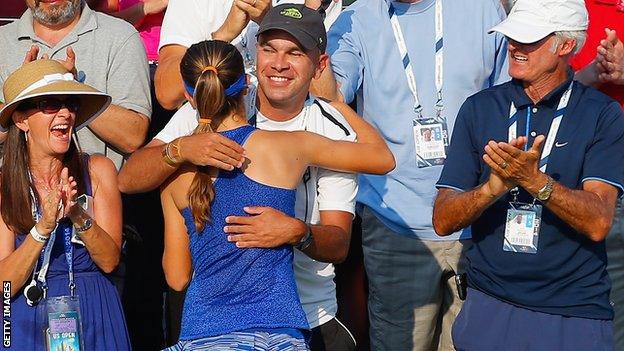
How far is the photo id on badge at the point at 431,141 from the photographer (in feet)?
18.1

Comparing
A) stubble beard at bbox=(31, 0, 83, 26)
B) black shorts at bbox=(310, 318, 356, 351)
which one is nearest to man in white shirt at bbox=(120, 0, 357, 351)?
black shorts at bbox=(310, 318, 356, 351)

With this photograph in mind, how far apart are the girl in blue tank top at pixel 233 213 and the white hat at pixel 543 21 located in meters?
1.01

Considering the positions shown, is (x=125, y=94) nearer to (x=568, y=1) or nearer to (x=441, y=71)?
(x=441, y=71)

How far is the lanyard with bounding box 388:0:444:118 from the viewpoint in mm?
5609

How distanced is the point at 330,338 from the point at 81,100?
4.79 ft

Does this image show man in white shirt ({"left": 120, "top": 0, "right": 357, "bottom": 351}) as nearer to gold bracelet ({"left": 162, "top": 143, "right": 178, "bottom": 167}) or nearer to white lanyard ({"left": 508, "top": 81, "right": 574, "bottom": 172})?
gold bracelet ({"left": 162, "top": 143, "right": 178, "bottom": 167})

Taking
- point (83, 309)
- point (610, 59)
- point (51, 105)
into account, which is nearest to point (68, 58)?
point (51, 105)

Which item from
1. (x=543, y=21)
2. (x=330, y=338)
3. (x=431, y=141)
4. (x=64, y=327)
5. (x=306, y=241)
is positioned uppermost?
(x=543, y=21)

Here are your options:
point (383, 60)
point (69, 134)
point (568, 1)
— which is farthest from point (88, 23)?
point (568, 1)

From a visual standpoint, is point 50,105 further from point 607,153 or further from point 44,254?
point 607,153

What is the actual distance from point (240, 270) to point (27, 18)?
91.1 inches

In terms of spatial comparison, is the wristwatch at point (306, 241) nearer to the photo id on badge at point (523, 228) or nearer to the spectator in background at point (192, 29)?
the photo id on badge at point (523, 228)

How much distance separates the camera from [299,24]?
14.8 ft

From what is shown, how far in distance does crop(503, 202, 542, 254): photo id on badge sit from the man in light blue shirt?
1.00 metres
